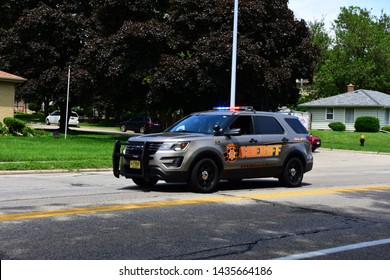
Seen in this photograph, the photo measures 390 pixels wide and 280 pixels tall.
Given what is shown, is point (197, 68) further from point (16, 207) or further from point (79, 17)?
point (16, 207)

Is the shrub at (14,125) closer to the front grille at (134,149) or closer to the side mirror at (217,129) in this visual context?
the front grille at (134,149)

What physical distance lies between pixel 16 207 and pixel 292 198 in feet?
17.5

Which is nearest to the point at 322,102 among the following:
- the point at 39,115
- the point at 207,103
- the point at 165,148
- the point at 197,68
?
the point at 207,103

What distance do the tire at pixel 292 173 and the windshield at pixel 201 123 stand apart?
211 cm

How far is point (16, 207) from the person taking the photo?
9164 millimetres

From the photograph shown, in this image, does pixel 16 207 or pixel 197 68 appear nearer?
pixel 16 207

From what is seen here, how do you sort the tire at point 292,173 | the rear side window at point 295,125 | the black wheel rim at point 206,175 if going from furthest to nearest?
the rear side window at point 295,125 < the tire at point 292,173 < the black wheel rim at point 206,175

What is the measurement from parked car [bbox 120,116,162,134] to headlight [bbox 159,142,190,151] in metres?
39.3

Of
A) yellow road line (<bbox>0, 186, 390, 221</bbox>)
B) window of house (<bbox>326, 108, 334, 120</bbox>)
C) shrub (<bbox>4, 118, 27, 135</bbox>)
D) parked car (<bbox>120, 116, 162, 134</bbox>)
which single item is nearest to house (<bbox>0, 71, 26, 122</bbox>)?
shrub (<bbox>4, 118, 27, 135</bbox>)

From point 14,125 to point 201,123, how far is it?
21214 millimetres

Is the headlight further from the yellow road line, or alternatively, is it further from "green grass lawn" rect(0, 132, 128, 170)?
"green grass lawn" rect(0, 132, 128, 170)

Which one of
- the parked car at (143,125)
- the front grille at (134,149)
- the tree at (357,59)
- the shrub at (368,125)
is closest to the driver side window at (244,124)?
the front grille at (134,149)

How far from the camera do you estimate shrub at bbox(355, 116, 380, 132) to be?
4881 cm

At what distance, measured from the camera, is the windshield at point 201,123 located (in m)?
11.9
